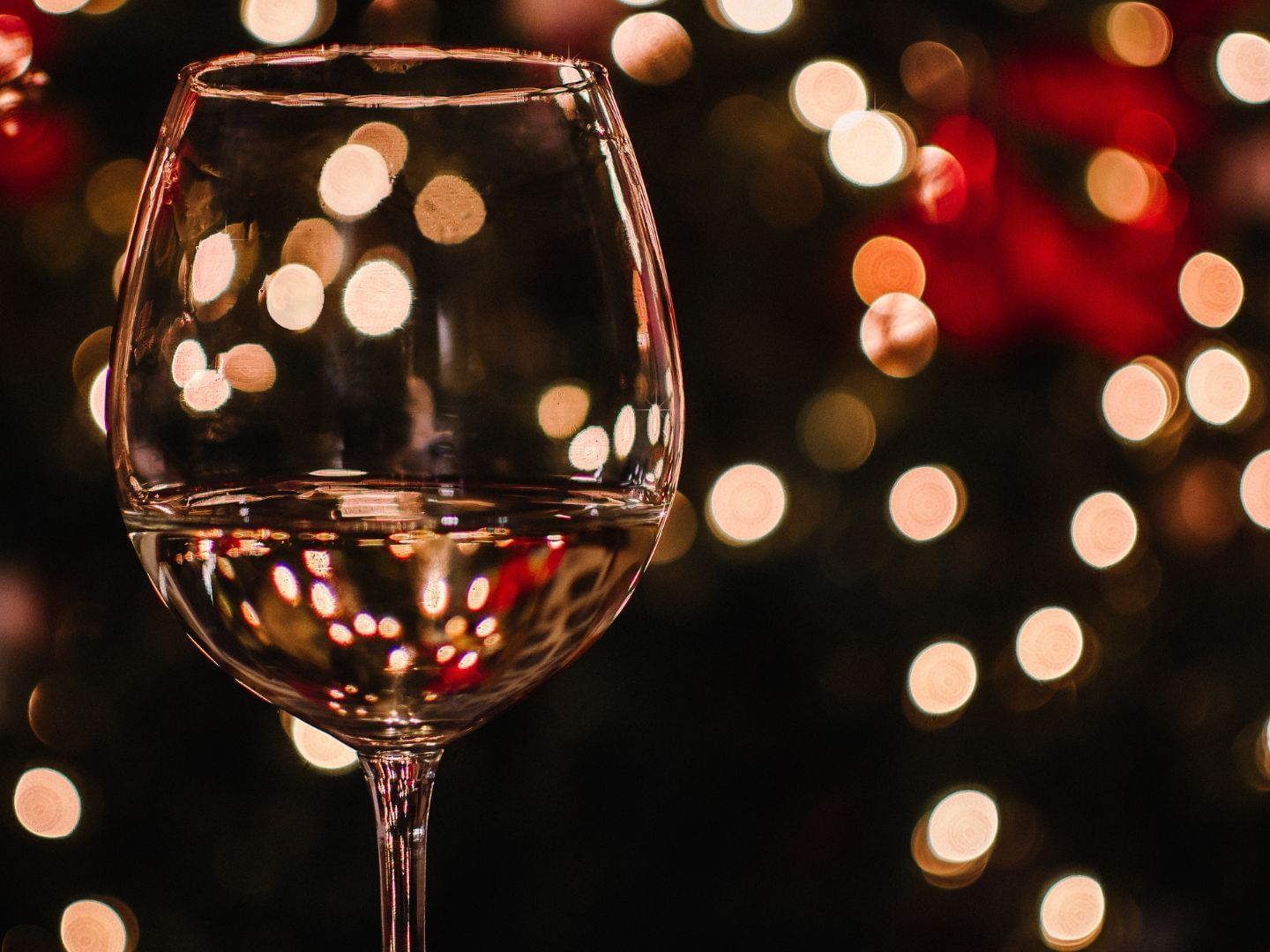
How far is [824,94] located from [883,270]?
125 millimetres

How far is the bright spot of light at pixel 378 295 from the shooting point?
1.03ft

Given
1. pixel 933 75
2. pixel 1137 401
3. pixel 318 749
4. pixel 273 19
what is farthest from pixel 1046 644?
A: pixel 273 19

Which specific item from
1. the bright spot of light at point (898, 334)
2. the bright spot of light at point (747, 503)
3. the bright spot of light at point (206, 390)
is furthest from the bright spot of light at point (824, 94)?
the bright spot of light at point (206, 390)

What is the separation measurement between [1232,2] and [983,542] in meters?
0.44

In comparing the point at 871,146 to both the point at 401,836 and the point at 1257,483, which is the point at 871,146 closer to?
the point at 1257,483

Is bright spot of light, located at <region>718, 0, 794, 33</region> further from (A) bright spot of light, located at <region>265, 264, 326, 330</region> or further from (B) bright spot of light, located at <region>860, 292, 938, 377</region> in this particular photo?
(A) bright spot of light, located at <region>265, 264, 326, 330</region>

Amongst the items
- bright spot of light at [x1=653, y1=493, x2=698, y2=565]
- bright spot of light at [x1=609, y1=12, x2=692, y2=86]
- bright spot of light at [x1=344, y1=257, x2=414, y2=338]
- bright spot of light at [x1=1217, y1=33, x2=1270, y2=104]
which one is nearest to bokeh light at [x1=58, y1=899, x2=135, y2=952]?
bright spot of light at [x1=653, y1=493, x2=698, y2=565]

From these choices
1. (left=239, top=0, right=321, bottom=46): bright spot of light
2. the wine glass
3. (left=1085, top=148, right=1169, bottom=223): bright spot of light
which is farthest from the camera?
(left=1085, top=148, right=1169, bottom=223): bright spot of light

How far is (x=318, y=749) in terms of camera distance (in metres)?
1.03

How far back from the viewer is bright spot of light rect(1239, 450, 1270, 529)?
1158mm

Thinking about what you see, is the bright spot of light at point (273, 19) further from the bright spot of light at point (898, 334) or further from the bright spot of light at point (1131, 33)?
the bright spot of light at point (1131, 33)

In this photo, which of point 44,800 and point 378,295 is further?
point 44,800

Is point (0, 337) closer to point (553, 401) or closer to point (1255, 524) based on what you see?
point (553, 401)

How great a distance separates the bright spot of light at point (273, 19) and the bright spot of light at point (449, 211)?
68 centimetres
